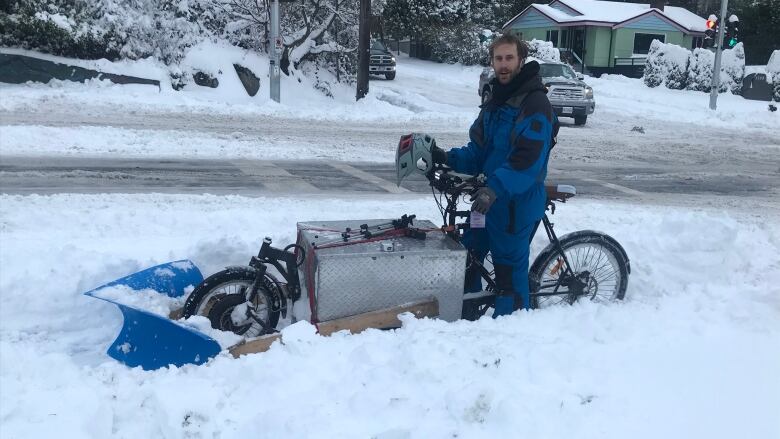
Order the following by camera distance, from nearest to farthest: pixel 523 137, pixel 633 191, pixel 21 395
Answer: pixel 21 395
pixel 523 137
pixel 633 191

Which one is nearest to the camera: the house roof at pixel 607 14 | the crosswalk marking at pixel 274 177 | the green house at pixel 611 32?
the crosswalk marking at pixel 274 177

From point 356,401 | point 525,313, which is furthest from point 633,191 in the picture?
point 356,401

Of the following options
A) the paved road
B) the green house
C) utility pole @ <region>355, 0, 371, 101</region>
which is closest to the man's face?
the paved road

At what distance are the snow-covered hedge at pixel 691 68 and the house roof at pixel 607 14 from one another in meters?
9.01

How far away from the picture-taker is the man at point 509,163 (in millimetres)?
3965

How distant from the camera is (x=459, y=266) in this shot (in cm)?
421

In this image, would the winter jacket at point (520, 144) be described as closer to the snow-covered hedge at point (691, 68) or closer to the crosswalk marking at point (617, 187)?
the crosswalk marking at point (617, 187)

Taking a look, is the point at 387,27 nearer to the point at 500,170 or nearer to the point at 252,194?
the point at 252,194

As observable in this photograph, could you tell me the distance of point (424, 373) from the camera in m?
3.40

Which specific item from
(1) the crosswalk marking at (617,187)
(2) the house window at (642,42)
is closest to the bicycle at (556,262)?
(1) the crosswalk marking at (617,187)

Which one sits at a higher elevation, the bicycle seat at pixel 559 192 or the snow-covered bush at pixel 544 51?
the snow-covered bush at pixel 544 51

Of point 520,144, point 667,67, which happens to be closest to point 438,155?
point 520,144

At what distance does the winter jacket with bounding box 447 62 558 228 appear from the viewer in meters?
3.96

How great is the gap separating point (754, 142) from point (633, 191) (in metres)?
8.60
